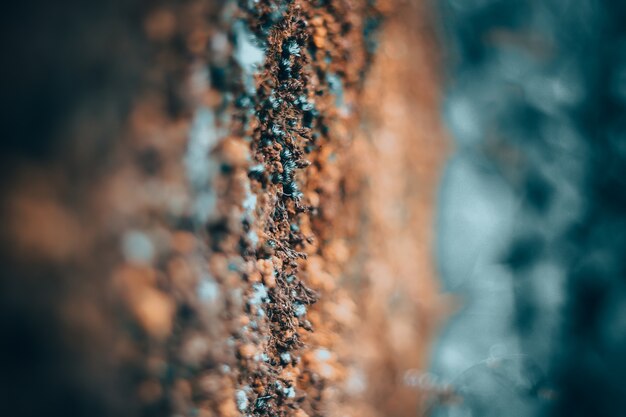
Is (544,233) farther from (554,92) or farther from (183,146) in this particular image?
(183,146)

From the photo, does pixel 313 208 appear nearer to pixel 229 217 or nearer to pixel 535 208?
pixel 229 217

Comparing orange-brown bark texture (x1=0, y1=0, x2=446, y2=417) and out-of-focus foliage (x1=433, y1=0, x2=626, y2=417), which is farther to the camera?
out-of-focus foliage (x1=433, y1=0, x2=626, y2=417)

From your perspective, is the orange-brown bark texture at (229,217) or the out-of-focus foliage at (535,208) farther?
the out-of-focus foliage at (535,208)

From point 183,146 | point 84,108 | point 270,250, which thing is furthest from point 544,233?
point 84,108

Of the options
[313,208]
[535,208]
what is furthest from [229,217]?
[535,208]

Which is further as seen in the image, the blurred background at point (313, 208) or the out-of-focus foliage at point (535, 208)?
the out-of-focus foliage at point (535, 208)

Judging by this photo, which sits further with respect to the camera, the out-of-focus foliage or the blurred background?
the out-of-focus foliage
